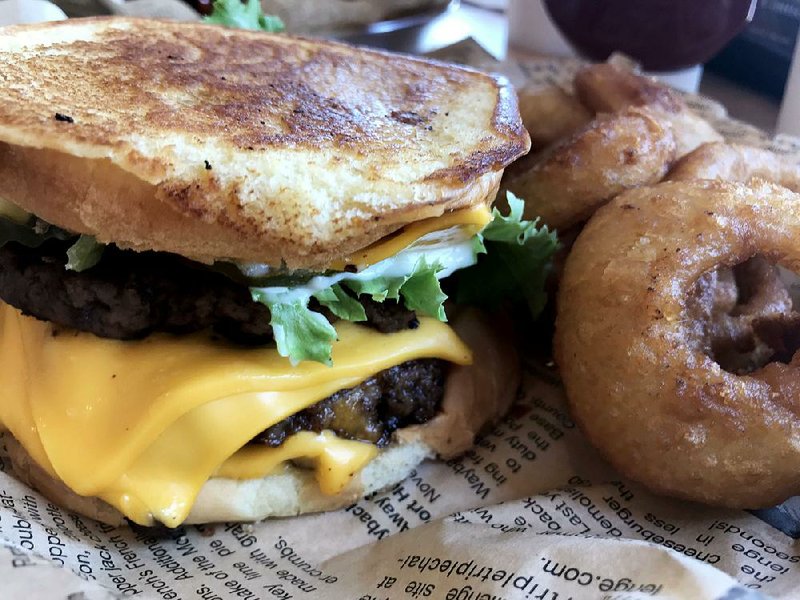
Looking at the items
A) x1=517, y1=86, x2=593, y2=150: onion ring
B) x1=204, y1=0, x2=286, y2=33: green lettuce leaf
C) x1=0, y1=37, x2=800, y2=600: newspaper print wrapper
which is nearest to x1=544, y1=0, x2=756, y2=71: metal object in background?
x1=517, y1=86, x2=593, y2=150: onion ring

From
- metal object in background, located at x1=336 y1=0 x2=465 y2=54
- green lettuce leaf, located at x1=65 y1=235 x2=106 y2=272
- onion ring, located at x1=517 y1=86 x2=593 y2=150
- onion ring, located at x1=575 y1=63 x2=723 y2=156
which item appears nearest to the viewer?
green lettuce leaf, located at x1=65 y1=235 x2=106 y2=272

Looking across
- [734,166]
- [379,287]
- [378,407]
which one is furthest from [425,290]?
[734,166]

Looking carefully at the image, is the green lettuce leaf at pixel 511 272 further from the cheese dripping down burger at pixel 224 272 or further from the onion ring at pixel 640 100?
the onion ring at pixel 640 100

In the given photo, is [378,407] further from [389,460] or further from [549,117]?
[549,117]

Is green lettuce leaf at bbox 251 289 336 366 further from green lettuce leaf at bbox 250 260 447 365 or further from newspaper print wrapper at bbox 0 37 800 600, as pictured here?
newspaper print wrapper at bbox 0 37 800 600

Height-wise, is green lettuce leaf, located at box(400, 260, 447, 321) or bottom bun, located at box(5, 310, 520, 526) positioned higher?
green lettuce leaf, located at box(400, 260, 447, 321)

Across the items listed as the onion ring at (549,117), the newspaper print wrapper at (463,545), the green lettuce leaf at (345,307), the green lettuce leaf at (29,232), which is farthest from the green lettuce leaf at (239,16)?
the newspaper print wrapper at (463,545)

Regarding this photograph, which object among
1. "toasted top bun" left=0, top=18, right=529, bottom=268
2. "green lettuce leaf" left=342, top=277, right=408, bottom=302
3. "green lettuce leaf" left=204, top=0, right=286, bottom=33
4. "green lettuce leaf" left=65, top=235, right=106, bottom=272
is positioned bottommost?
"green lettuce leaf" left=342, top=277, right=408, bottom=302

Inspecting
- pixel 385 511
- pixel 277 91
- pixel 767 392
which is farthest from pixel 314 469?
pixel 767 392
